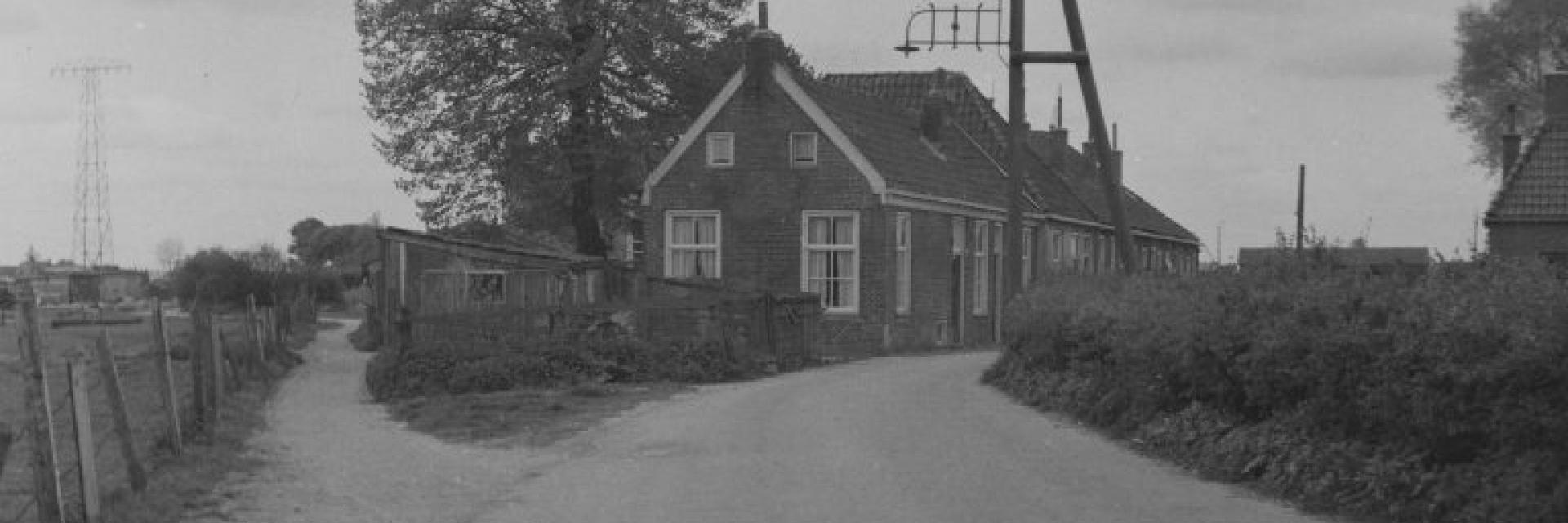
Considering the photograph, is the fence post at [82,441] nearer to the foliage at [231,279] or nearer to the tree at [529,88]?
the tree at [529,88]

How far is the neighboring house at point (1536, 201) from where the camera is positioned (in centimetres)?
3306

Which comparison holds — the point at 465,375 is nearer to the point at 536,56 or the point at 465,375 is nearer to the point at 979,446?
the point at 979,446

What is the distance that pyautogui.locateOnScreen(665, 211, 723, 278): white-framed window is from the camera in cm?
3369

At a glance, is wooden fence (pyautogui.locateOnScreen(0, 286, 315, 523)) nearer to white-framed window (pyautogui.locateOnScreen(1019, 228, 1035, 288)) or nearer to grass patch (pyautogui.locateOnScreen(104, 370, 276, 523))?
grass patch (pyautogui.locateOnScreen(104, 370, 276, 523))

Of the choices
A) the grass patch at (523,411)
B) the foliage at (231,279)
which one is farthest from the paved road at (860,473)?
the foliage at (231,279)

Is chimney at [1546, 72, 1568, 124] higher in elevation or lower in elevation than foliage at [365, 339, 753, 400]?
higher

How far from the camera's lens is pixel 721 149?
109ft

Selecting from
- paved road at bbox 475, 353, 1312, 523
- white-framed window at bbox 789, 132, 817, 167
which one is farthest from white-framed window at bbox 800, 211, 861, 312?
paved road at bbox 475, 353, 1312, 523

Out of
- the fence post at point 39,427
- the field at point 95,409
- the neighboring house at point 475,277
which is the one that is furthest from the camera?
the neighboring house at point 475,277

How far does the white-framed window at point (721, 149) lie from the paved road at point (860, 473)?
49.2 feet

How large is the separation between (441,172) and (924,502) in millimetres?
29144

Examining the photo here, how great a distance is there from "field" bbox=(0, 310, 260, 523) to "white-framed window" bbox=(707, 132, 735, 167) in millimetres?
10088

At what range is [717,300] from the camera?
25328 millimetres

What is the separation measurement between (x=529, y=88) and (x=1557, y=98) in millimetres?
23106
